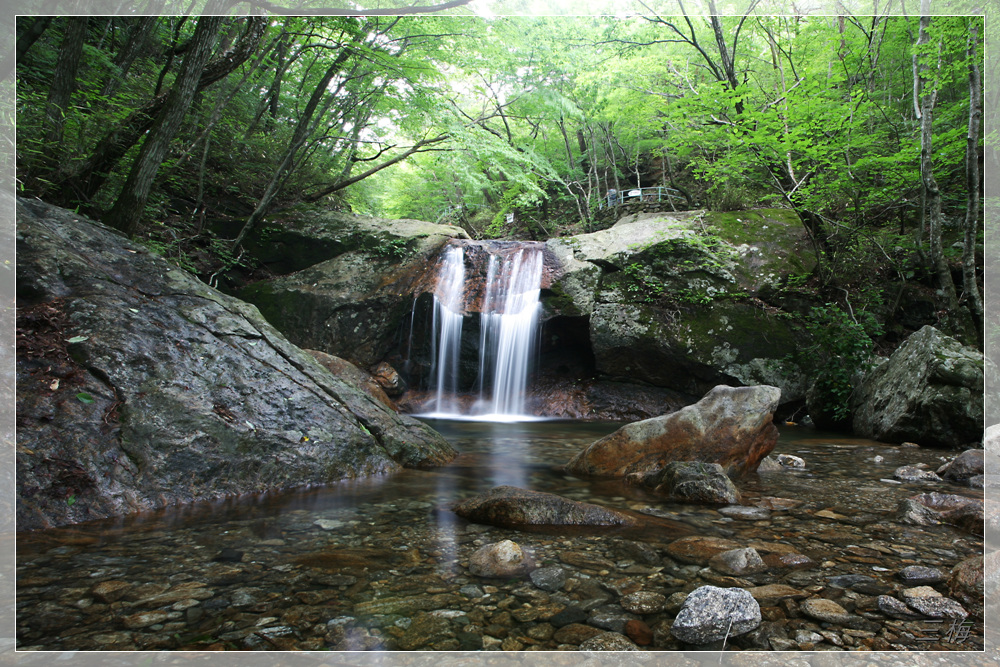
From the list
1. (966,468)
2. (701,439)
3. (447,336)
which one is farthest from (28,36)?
(966,468)

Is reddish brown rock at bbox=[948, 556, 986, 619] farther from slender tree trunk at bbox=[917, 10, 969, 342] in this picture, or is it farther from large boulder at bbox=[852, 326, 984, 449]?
slender tree trunk at bbox=[917, 10, 969, 342]

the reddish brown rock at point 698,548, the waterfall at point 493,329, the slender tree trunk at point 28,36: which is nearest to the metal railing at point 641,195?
the waterfall at point 493,329

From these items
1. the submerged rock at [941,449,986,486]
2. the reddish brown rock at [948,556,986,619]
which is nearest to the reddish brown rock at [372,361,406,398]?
the submerged rock at [941,449,986,486]

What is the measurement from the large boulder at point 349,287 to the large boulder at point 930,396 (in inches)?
313

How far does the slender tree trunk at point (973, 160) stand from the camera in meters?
4.99

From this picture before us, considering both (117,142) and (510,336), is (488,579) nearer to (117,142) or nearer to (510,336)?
(117,142)

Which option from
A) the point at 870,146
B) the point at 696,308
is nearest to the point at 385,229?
the point at 696,308

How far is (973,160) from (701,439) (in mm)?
4861

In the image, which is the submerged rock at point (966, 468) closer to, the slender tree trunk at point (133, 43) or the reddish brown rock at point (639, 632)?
the reddish brown rock at point (639, 632)

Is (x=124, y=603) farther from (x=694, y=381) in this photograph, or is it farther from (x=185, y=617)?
(x=694, y=381)

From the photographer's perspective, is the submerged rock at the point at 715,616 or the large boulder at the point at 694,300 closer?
the submerged rock at the point at 715,616

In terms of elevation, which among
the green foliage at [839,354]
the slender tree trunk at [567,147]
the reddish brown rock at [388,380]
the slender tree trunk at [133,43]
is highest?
the slender tree trunk at [567,147]

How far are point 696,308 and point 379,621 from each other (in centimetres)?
856

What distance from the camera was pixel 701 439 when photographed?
4.12 meters
